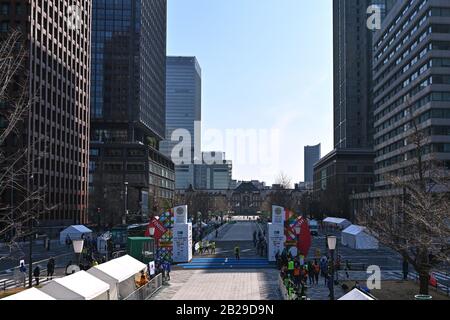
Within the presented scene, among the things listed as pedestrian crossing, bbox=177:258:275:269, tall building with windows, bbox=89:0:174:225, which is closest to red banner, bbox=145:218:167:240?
pedestrian crossing, bbox=177:258:275:269

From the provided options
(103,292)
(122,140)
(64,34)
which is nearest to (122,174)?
(122,140)

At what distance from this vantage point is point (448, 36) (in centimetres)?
7650

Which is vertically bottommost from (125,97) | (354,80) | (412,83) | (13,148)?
(13,148)

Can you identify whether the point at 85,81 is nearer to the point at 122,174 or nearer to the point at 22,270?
the point at 122,174

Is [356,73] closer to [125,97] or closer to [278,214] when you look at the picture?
[125,97]

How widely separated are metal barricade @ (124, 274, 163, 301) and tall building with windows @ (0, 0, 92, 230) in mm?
38464

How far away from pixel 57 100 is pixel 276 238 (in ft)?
180

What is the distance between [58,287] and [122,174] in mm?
105038

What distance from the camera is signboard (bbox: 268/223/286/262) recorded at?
41750mm

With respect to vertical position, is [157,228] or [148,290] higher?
[157,228]

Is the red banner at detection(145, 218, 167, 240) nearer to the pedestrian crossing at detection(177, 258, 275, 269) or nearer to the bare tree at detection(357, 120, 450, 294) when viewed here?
the pedestrian crossing at detection(177, 258, 275, 269)

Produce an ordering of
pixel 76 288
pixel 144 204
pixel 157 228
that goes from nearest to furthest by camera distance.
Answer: pixel 76 288 → pixel 157 228 → pixel 144 204

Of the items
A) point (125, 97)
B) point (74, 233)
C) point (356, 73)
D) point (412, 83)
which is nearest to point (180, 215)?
point (74, 233)

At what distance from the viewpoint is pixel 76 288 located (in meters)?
16.5
